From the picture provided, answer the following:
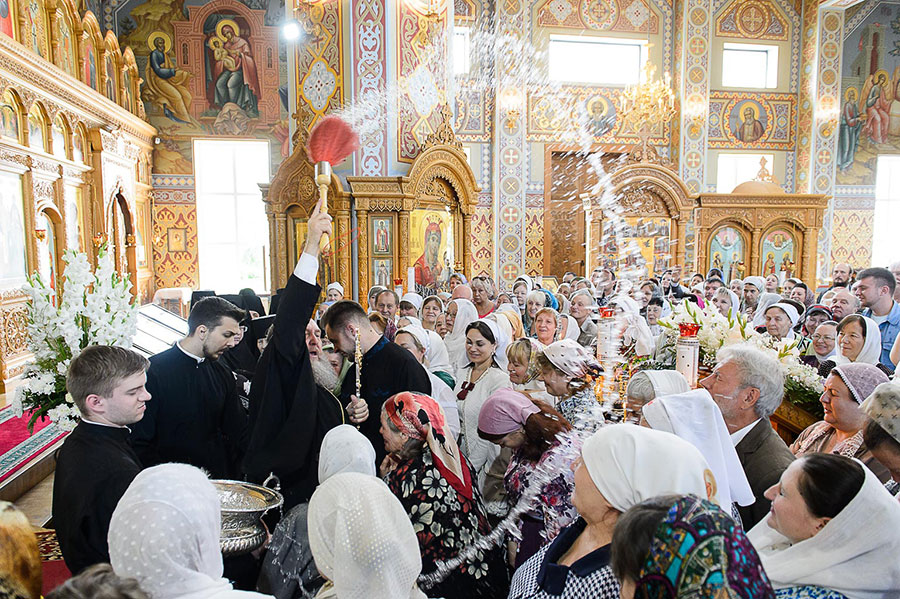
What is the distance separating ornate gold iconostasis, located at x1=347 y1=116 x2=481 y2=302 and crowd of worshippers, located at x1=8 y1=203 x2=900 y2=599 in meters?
5.18

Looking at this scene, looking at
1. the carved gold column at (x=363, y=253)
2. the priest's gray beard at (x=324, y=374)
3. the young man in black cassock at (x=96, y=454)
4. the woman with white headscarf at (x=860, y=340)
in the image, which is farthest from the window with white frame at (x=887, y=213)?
the young man in black cassock at (x=96, y=454)

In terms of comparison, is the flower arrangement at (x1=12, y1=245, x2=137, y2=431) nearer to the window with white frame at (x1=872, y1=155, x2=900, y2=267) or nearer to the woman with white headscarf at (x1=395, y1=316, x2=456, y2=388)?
the woman with white headscarf at (x1=395, y1=316, x2=456, y2=388)

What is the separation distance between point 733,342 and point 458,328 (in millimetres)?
2568

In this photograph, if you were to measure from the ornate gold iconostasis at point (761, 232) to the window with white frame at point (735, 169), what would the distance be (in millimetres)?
1353

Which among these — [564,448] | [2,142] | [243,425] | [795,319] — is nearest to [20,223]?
[2,142]

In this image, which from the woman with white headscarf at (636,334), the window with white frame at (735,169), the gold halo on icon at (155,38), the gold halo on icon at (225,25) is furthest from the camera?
the window with white frame at (735,169)

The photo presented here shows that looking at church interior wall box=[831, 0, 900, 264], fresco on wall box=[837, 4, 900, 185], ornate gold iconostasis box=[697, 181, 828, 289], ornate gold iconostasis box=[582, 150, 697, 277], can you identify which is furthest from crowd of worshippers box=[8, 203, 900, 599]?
fresco on wall box=[837, 4, 900, 185]

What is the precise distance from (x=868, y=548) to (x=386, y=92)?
8382 mm

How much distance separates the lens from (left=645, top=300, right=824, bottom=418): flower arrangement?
12.4ft

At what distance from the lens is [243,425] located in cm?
303

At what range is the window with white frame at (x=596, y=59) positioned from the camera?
1565 centimetres

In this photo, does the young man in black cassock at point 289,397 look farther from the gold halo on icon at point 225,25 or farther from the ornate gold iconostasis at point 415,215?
the gold halo on icon at point 225,25

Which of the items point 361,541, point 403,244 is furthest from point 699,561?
point 403,244

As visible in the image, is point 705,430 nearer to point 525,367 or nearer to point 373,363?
point 373,363
